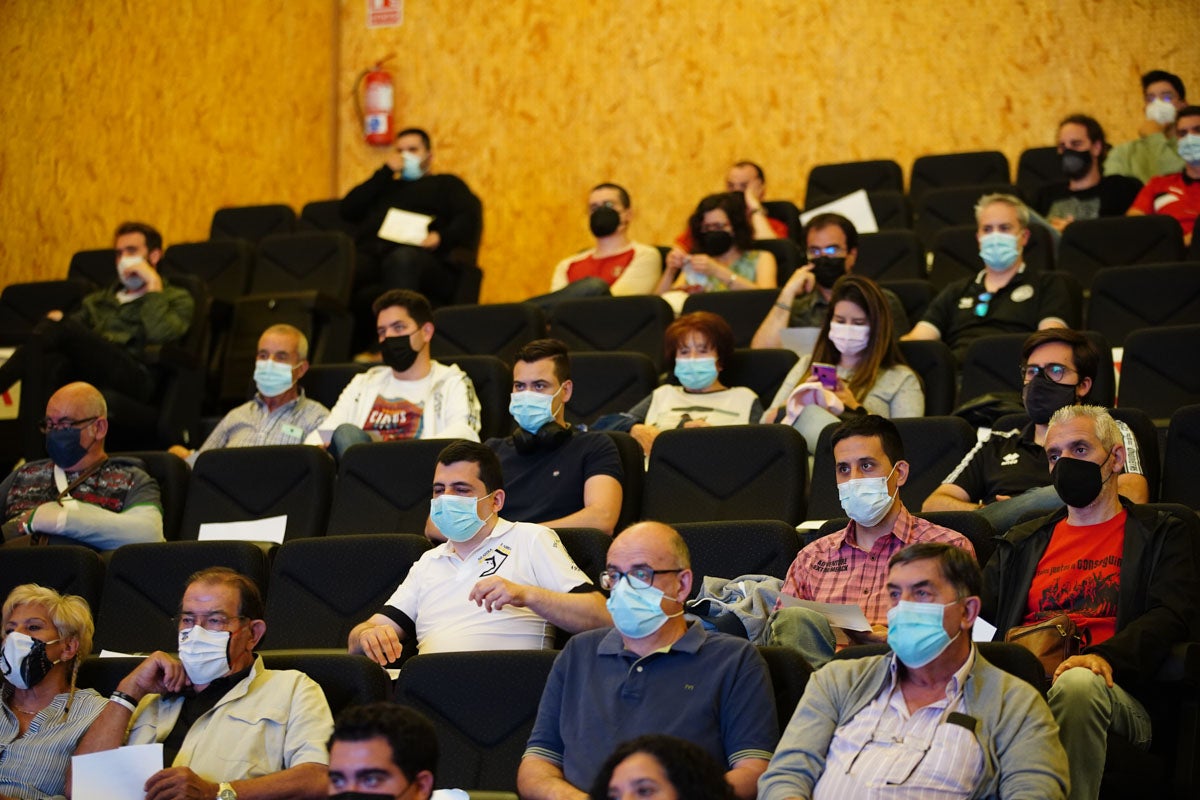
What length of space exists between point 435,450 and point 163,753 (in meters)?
1.42

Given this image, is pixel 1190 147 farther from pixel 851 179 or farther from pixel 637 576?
pixel 637 576

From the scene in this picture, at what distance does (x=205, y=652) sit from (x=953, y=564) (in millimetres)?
1514

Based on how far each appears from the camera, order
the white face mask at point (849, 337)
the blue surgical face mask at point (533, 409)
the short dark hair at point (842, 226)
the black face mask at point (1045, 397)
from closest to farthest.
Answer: the black face mask at point (1045, 397), the blue surgical face mask at point (533, 409), the white face mask at point (849, 337), the short dark hair at point (842, 226)

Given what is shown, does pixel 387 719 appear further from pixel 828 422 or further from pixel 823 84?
pixel 823 84

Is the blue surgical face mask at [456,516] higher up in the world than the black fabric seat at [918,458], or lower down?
lower down

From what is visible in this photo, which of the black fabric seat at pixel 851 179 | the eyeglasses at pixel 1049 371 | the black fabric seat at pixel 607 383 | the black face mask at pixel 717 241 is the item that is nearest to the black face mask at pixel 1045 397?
the eyeglasses at pixel 1049 371

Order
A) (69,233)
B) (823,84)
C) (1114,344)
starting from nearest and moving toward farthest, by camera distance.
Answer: (1114,344) < (69,233) < (823,84)

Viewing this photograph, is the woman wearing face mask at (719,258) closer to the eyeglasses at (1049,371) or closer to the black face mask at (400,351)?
the black face mask at (400,351)

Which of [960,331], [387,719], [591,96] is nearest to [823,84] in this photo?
[591,96]

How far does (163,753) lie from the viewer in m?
3.18

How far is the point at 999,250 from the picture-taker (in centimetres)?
532

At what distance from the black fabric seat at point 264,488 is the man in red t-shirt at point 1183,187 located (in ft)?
11.1

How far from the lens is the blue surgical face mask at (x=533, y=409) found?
14.4 ft

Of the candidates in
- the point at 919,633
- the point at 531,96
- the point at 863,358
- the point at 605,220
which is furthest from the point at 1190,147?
the point at 919,633
